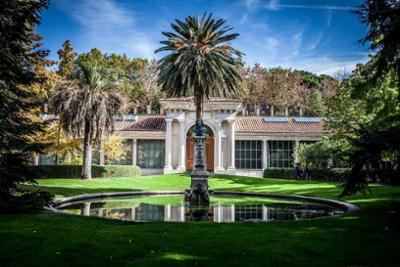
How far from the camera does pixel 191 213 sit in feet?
46.0

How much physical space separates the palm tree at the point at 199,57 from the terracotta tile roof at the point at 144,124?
45.1 feet

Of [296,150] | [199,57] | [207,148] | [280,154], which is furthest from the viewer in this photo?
[280,154]

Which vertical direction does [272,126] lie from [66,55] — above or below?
below

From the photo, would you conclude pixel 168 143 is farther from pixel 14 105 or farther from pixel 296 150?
pixel 14 105

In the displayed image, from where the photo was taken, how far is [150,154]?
39719mm

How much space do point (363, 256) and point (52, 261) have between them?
5.18 metres

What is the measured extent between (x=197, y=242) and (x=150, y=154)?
106 feet

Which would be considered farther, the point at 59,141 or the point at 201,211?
the point at 59,141

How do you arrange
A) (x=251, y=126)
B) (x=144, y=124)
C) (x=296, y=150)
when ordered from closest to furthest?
(x=296, y=150)
(x=251, y=126)
(x=144, y=124)

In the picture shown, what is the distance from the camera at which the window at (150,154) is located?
39.6 meters

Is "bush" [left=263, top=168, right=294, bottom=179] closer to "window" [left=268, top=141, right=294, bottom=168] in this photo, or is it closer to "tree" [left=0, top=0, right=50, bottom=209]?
"window" [left=268, top=141, right=294, bottom=168]

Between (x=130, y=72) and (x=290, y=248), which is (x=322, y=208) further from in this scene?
(x=130, y=72)

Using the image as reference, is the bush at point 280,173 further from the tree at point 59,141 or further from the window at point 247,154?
the tree at point 59,141

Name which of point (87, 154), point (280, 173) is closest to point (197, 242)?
point (87, 154)
